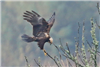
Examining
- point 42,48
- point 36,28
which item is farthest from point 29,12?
point 42,48

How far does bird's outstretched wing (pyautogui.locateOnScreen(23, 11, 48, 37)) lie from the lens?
4702 mm

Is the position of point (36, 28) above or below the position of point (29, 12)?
below

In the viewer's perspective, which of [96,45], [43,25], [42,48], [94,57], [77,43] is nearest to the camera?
[96,45]

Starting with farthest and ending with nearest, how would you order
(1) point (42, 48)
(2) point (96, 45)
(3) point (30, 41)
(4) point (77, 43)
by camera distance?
(3) point (30, 41) < (1) point (42, 48) < (4) point (77, 43) < (2) point (96, 45)

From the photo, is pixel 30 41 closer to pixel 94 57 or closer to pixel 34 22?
pixel 34 22

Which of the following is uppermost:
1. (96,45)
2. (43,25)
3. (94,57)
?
(96,45)

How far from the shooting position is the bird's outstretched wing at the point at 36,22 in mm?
4702

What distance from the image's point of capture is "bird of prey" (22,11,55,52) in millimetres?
4340

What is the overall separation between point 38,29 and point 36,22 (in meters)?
0.29

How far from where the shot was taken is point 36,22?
494 cm

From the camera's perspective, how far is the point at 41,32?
15.5 feet

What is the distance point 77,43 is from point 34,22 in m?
2.34

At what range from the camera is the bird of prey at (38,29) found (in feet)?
14.2

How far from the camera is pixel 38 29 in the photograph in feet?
15.8
